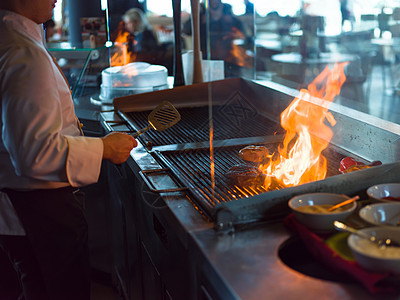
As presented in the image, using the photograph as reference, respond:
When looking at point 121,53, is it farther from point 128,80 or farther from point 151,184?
point 151,184

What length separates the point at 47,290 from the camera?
5.08ft

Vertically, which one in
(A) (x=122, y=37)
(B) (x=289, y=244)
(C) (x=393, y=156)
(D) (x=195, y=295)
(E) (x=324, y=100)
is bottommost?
(D) (x=195, y=295)

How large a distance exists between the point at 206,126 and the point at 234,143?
337mm

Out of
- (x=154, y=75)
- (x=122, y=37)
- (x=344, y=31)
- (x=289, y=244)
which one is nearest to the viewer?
(x=289, y=244)

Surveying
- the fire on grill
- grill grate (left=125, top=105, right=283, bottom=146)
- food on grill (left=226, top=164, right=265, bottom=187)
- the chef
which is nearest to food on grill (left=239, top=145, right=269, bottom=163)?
food on grill (left=226, top=164, right=265, bottom=187)

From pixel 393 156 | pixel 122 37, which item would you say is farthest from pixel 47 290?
pixel 122 37

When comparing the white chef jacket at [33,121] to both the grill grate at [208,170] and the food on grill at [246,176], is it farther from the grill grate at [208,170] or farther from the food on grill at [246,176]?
the food on grill at [246,176]

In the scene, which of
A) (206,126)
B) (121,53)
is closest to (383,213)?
(206,126)

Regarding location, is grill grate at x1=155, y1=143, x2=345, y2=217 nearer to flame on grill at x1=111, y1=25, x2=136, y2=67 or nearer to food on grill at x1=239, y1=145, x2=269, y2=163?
food on grill at x1=239, y1=145, x2=269, y2=163

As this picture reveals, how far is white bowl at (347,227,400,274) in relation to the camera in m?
0.86

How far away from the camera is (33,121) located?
1245mm

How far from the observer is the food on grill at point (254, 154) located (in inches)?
64.7

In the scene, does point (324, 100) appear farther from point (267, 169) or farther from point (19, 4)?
point (19, 4)

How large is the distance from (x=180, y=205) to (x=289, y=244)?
33 centimetres
